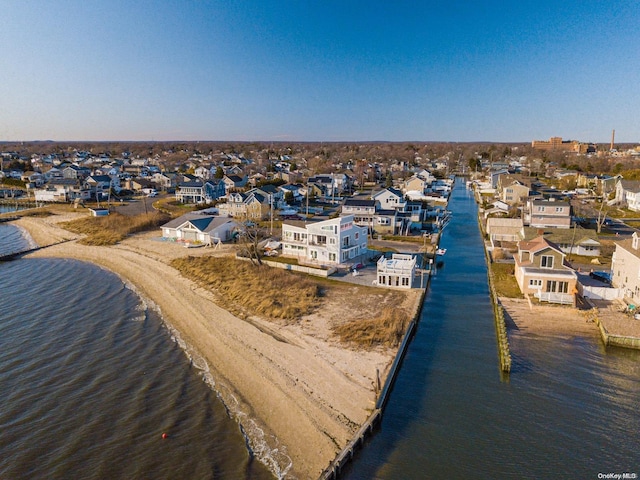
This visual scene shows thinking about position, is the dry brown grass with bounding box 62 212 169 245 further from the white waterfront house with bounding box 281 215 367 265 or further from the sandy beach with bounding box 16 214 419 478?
the white waterfront house with bounding box 281 215 367 265

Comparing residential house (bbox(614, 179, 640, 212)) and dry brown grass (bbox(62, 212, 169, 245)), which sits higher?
residential house (bbox(614, 179, 640, 212))

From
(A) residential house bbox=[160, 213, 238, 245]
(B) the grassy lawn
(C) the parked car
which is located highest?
(A) residential house bbox=[160, 213, 238, 245]

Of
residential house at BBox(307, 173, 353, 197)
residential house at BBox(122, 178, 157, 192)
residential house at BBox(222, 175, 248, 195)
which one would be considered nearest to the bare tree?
residential house at BBox(307, 173, 353, 197)

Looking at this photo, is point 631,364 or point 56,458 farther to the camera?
point 631,364

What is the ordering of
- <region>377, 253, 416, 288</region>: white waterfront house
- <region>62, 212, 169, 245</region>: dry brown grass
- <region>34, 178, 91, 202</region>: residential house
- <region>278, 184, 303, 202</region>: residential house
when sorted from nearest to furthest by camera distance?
<region>377, 253, 416, 288</region>: white waterfront house
<region>62, 212, 169, 245</region>: dry brown grass
<region>278, 184, 303, 202</region>: residential house
<region>34, 178, 91, 202</region>: residential house

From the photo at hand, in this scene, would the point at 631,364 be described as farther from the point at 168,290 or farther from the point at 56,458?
the point at 168,290

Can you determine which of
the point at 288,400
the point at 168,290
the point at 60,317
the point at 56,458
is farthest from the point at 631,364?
the point at 60,317

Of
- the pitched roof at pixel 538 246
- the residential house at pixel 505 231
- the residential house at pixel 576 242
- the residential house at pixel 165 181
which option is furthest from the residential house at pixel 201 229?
the residential house at pixel 165 181

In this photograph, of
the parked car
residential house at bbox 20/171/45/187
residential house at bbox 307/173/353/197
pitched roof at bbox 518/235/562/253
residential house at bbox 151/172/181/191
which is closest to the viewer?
pitched roof at bbox 518/235/562/253

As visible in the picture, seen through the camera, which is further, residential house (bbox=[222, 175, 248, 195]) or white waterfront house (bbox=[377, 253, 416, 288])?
residential house (bbox=[222, 175, 248, 195])
